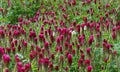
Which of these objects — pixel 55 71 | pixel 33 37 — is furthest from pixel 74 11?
pixel 55 71

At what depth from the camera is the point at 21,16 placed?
745 centimetres

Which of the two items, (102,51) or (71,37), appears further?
(71,37)

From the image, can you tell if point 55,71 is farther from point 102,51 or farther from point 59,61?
point 102,51

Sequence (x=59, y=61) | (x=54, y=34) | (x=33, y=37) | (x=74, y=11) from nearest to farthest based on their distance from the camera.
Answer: (x=59, y=61), (x=33, y=37), (x=54, y=34), (x=74, y=11)

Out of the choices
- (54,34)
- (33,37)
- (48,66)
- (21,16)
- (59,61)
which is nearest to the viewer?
(48,66)

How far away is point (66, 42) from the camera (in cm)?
436

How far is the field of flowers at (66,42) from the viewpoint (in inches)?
152

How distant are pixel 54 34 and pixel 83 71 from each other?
149 cm

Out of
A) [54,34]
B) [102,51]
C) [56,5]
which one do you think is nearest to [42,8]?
[56,5]

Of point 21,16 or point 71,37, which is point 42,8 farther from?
point 71,37

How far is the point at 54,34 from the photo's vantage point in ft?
16.9

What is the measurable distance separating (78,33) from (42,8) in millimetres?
2933

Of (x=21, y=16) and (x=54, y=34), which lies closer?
(x=54, y=34)

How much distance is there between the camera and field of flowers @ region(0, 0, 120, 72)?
3857 mm
